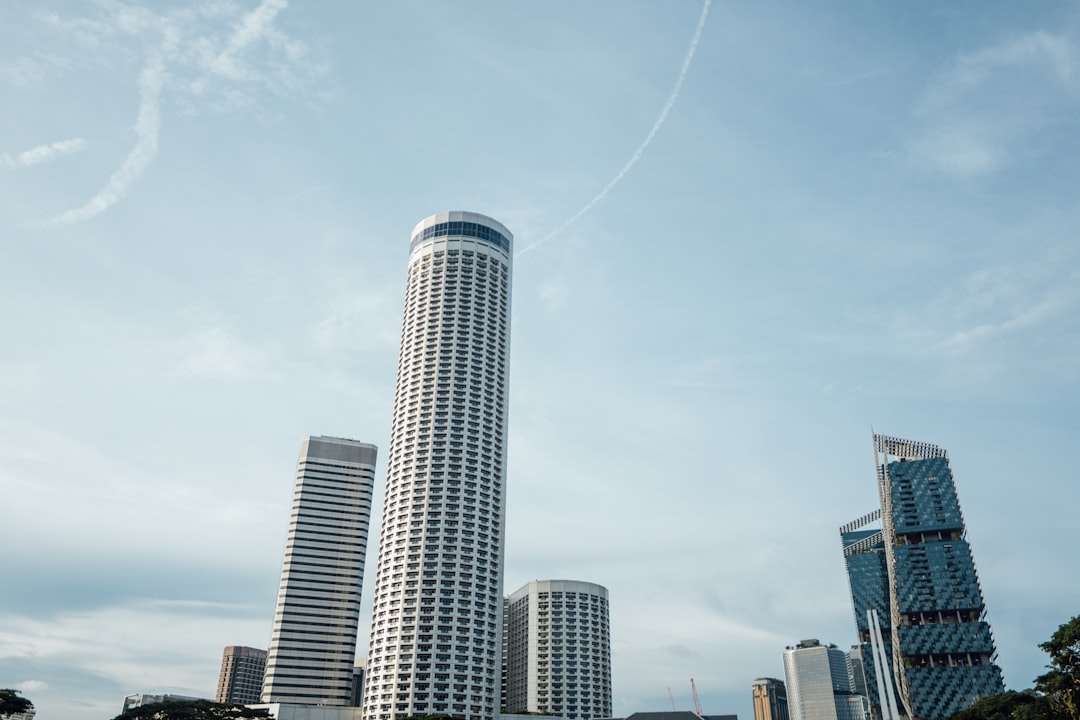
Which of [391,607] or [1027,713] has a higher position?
[391,607]

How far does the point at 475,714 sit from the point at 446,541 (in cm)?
4079

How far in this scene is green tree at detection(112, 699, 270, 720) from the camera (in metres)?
137

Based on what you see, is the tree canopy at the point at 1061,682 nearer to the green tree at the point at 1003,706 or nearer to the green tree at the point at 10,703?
the green tree at the point at 1003,706

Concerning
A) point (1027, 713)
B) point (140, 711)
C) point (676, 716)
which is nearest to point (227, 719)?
point (140, 711)

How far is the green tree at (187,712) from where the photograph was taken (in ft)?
449

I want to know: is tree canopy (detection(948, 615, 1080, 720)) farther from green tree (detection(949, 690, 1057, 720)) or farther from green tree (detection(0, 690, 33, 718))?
green tree (detection(0, 690, 33, 718))

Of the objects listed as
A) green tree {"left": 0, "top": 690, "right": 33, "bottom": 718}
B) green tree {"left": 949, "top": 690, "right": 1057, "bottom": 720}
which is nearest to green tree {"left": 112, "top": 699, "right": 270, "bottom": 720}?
green tree {"left": 0, "top": 690, "right": 33, "bottom": 718}

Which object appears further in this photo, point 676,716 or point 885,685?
point 676,716

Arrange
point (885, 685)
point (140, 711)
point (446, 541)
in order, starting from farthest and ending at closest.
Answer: point (446, 541)
point (140, 711)
point (885, 685)

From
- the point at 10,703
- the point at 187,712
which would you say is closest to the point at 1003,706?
the point at 187,712

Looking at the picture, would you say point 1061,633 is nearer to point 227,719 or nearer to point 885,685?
point 885,685

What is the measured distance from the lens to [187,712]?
141m

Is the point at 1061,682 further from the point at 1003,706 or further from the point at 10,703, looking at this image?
the point at 10,703

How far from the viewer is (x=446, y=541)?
19850 centimetres
